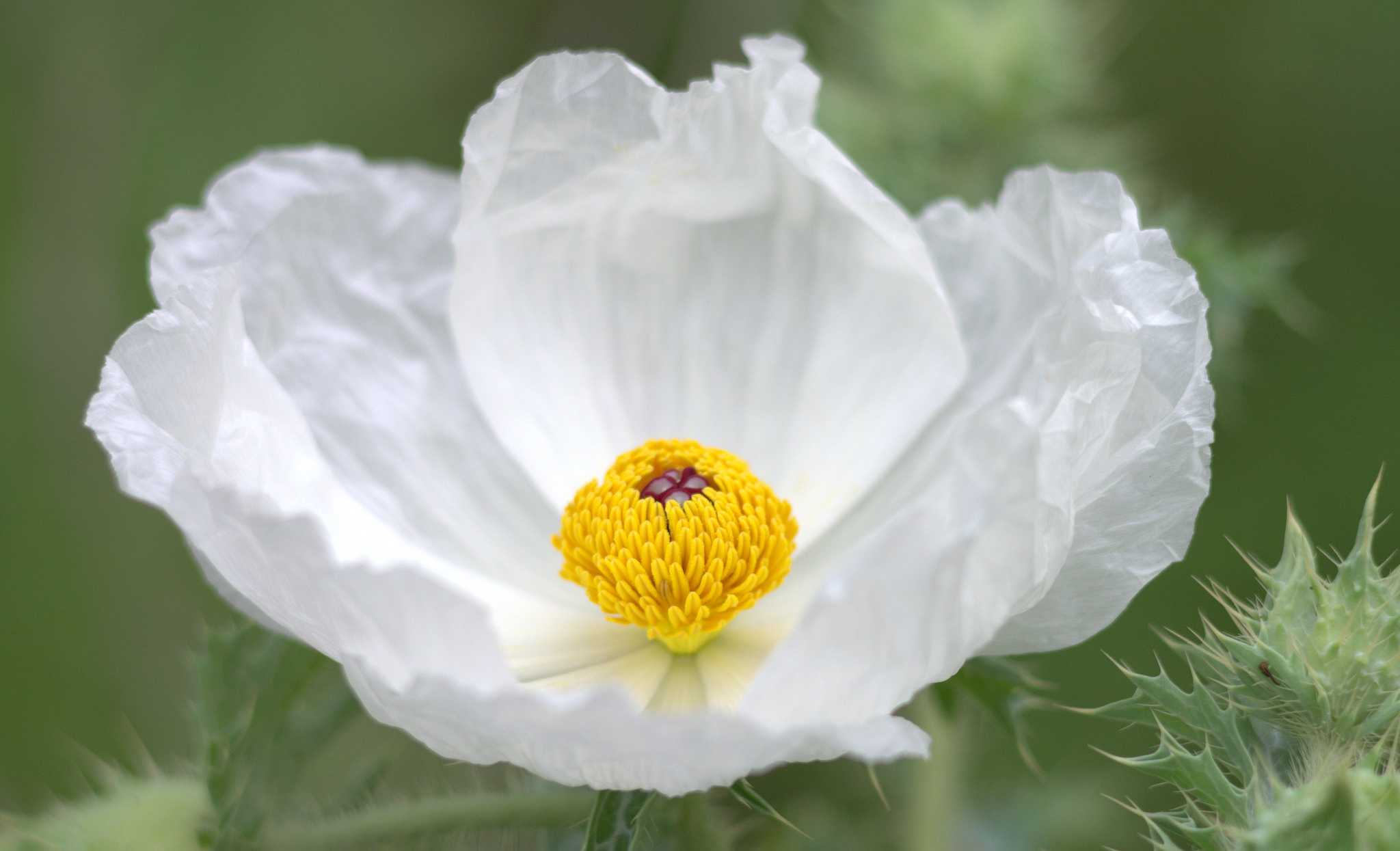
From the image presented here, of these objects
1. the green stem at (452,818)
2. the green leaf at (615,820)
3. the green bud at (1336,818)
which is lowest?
Result: the green stem at (452,818)

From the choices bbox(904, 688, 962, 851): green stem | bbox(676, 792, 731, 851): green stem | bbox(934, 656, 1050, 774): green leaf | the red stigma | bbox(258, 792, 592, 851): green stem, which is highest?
the red stigma

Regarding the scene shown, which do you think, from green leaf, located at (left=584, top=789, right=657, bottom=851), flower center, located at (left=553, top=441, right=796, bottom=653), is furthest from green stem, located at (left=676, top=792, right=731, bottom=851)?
flower center, located at (left=553, top=441, right=796, bottom=653)

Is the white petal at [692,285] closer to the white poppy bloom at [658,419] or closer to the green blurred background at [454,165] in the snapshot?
the white poppy bloom at [658,419]

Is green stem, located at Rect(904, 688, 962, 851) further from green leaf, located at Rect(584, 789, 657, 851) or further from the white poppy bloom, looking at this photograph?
green leaf, located at Rect(584, 789, 657, 851)

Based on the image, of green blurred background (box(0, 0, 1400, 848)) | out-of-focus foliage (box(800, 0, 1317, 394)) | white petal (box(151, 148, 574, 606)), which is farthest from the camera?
green blurred background (box(0, 0, 1400, 848))

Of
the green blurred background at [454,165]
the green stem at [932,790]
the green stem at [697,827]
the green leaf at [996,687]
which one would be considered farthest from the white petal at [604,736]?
the green blurred background at [454,165]

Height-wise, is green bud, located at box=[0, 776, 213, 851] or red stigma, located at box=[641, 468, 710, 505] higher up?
red stigma, located at box=[641, 468, 710, 505]

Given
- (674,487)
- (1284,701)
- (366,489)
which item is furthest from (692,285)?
(1284,701)

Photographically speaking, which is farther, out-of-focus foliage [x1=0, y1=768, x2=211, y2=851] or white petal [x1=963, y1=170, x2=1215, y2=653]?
out-of-focus foliage [x1=0, y1=768, x2=211, y2=851]
